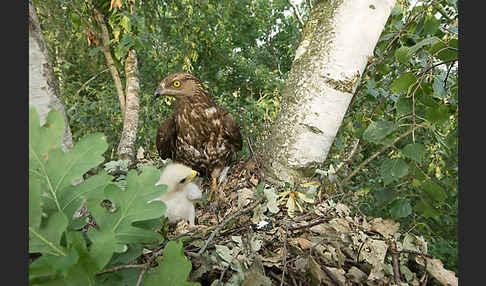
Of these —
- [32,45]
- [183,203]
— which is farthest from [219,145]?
[32,45]

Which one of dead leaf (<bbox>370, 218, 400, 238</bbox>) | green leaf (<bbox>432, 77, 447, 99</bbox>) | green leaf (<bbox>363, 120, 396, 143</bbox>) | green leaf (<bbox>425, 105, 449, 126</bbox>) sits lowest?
dead leaf (<bbox>370, 218, 400, 238</bbox>)

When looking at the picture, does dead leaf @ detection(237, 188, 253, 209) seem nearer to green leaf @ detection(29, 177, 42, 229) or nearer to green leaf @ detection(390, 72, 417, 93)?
green leaf @ detection(390, 72, 417, 93)

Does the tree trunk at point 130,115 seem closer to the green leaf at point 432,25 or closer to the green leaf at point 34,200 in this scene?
the green leaf at point 34,200

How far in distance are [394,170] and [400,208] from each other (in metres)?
0.22

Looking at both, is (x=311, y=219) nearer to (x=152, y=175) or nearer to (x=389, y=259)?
(x=389, y=259)

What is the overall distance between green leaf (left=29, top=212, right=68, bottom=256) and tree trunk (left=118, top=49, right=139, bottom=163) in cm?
152

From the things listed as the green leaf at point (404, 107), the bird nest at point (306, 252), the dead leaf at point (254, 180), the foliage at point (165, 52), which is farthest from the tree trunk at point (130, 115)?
the green leaf at point (404, 107)

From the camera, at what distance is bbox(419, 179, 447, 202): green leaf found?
0.91 m

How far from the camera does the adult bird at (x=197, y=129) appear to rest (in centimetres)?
184

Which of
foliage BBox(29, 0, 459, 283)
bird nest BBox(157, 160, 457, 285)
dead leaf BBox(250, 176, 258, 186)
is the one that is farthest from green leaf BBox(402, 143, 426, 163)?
dead leaf BBox(250, 176, 258, 186)

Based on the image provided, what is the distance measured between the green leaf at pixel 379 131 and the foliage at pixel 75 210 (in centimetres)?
61

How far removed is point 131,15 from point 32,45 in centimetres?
144

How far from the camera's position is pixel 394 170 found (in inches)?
34.4

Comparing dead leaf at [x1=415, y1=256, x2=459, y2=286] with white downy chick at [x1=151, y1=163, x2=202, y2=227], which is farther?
white downy chick at [x1=151, y1=163, x2=202, y2=227]
